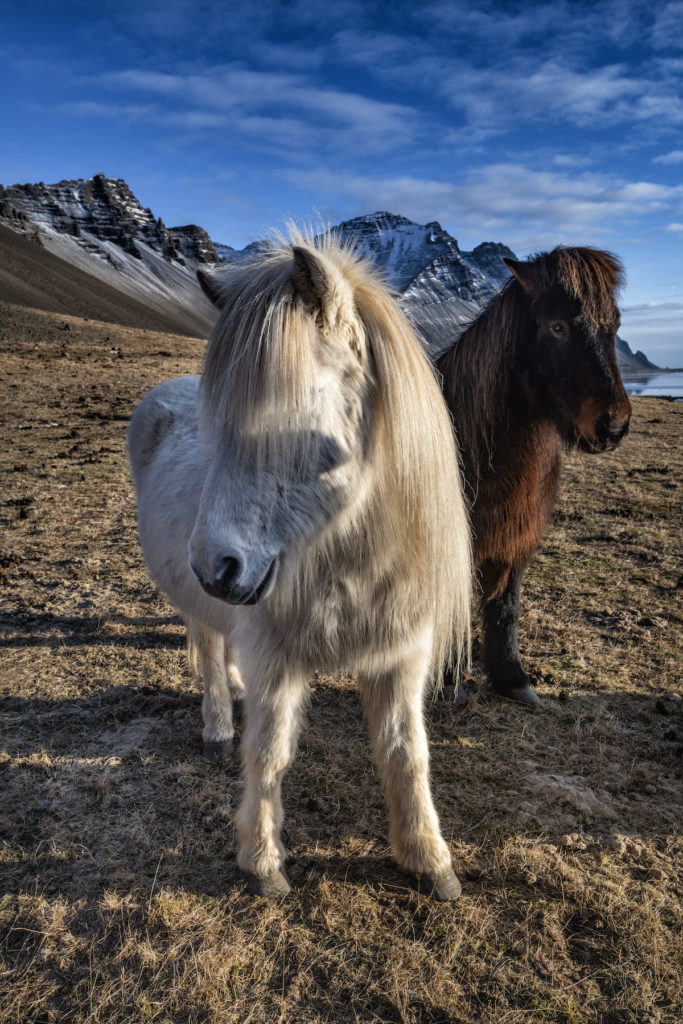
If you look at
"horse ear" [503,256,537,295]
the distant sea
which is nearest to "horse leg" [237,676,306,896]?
"horse ear" [503,256,537,295]

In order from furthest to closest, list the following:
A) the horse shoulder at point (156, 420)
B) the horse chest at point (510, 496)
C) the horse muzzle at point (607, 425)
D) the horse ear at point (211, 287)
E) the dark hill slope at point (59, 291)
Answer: the dark hill slope at point (59, 291)
the horse shoulder at point (156, 420)
the horse chest at point (510, 496)
the horse muzzle at point (607, 425)
the horse ear at point (211, 287)

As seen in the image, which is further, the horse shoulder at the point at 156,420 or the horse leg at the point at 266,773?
the horse shoulder at the point at 156,420

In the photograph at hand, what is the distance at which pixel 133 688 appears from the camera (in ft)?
11.5

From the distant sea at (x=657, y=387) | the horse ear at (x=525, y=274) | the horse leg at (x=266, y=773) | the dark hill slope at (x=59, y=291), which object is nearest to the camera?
the horse leg at (x=266, y=773)

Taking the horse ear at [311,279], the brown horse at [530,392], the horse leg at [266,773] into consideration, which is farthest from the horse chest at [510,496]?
the horse ear at [311,279]

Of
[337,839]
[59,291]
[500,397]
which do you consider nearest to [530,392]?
[500,397]

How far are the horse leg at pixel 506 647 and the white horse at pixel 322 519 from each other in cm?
91

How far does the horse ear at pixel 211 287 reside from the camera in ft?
5.63

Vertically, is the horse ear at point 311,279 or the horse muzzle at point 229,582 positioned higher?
the horse ear at point 311,279

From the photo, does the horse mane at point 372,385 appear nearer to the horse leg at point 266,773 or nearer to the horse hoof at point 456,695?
the horse leg at point 266,773

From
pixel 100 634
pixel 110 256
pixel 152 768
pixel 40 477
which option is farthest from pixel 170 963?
pixel 110 256

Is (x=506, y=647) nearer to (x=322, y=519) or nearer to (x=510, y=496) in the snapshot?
(x=510, y=496)

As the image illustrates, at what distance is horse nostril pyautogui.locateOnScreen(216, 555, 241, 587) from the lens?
1420 mm

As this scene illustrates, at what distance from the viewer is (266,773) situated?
7.07 ft
